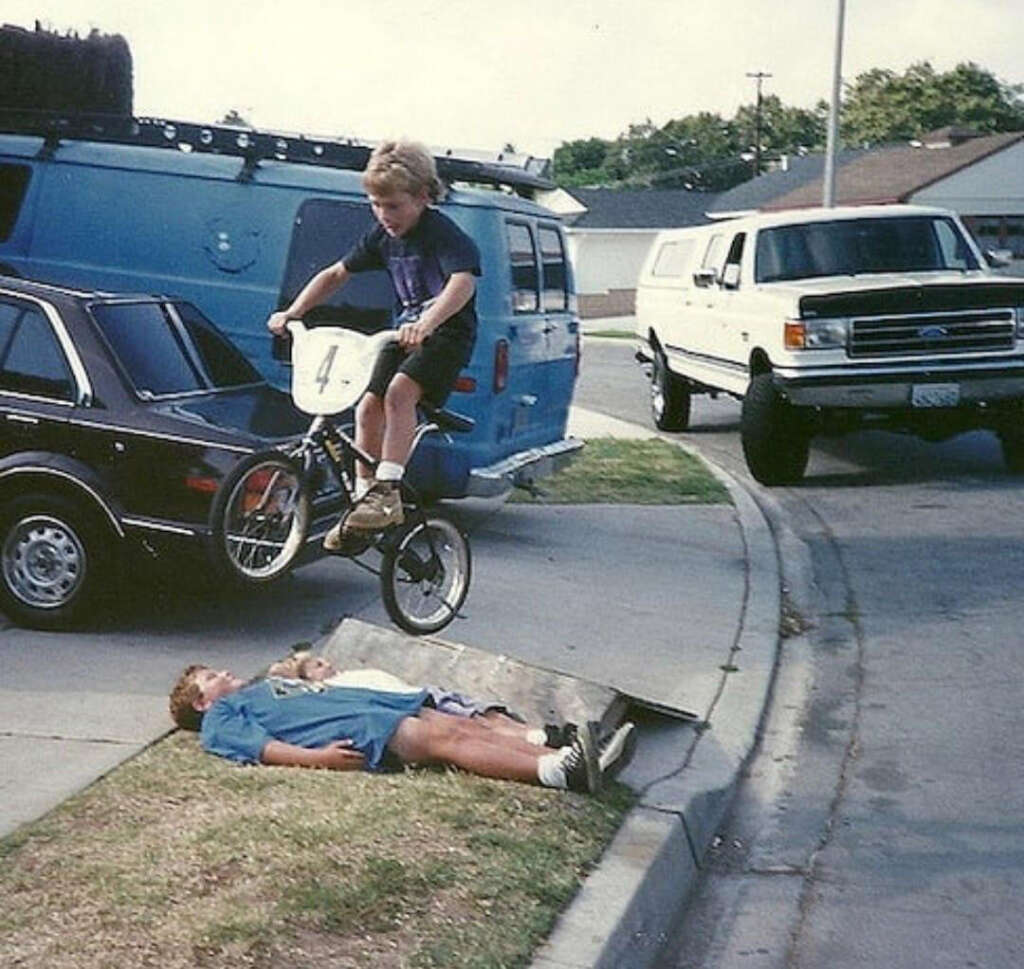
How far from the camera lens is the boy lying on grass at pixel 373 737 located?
21.0ft

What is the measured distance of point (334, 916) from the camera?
505 centimetres

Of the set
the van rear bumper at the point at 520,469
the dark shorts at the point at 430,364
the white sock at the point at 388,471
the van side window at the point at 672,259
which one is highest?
the van side window at the point at 672,259

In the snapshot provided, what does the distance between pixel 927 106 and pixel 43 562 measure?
110 metres

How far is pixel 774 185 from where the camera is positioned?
263 feet

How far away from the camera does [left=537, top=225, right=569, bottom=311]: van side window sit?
12867 mm

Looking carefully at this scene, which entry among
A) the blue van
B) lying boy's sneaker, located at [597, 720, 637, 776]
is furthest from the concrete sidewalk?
the blue van

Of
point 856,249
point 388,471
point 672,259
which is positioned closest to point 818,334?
point 856,249

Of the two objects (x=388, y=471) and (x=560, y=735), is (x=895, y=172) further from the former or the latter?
(x=560, y=735)

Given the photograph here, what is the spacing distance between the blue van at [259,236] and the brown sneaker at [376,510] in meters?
3.92

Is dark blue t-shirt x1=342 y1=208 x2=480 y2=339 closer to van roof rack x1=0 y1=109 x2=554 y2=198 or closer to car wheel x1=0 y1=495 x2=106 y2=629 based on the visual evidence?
car wheel x1=0 y1=495 x2=106 y2=629

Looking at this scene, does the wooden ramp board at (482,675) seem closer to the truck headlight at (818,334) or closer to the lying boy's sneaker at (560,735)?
the lying boy's sneaker at (560,735)

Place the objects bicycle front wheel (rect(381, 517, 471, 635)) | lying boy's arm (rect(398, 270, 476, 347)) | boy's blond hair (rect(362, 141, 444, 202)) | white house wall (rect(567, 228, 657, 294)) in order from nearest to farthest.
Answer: boy's blond hair (rect(362, 141, 444, 202)) → lying boy's arm (rect(398, 270, 476, 347)) → bicycle front wheel (rect(381, 517, 471, 635)) → white house wall (rect(567, 228, 657, 294))

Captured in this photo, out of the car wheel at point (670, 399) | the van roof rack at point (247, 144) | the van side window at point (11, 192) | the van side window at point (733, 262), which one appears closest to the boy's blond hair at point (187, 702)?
the van roof rack at point (247, 144)

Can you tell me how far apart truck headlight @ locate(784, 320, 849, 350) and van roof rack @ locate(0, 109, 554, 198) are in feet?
10.3
